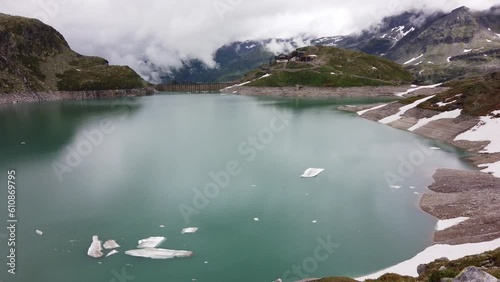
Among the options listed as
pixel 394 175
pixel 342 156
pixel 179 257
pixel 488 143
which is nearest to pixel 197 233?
pixel 179 257

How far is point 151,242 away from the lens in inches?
1193

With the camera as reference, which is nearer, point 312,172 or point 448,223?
point 448,223

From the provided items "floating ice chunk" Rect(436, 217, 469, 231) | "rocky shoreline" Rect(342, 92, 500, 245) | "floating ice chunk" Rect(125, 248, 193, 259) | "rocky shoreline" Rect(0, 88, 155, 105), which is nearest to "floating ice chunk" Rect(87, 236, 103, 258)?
"floating ice chunk" Rect(125, 248, 193, 259)

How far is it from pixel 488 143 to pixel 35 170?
65.6 m

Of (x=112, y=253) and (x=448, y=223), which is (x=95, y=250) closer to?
(x=112, y=253)
